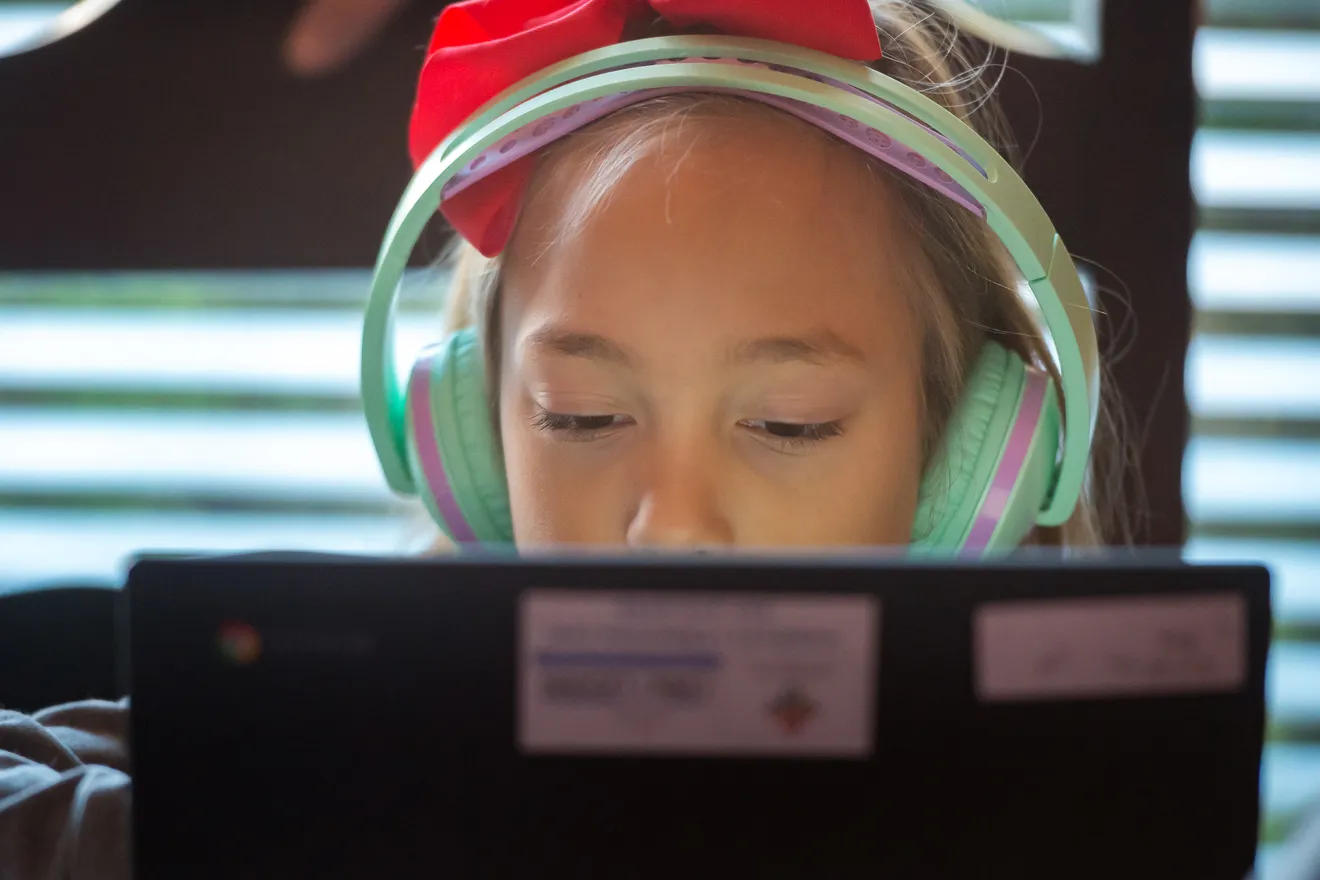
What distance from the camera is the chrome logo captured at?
42 centimetres

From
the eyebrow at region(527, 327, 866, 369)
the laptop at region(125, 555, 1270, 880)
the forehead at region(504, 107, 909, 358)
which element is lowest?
the laptop at region(125, 555, 1270, 880)

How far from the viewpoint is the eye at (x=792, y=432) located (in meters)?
0.82

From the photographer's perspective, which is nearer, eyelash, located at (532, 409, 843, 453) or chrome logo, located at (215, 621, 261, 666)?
chrome logo, located at (215, 621, 261, 666)

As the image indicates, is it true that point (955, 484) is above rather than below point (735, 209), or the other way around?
below

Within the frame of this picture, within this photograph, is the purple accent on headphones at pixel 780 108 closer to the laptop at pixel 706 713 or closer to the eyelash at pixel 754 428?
the eyelash at pixel 754 428

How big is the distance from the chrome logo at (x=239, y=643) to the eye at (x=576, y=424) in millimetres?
444

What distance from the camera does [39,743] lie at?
621mm

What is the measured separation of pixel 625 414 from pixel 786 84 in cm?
25

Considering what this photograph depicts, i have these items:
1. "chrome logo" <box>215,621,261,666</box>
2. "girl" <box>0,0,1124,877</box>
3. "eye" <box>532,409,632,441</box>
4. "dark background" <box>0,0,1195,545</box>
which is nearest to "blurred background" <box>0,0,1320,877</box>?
"dark background" <box>0,0,1195,545</box>

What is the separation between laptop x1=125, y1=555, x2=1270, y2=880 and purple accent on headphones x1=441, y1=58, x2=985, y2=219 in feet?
1.28

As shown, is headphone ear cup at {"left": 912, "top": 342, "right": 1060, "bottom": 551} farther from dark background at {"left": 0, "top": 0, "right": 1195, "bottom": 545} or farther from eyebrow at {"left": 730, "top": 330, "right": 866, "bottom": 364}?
dark background at {"left": 0, "top": 0, "right": 1195, "bottom": 545}

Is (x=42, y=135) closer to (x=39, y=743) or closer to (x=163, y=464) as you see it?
(x=163, y=464)

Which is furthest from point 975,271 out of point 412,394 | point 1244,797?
point 1244,797

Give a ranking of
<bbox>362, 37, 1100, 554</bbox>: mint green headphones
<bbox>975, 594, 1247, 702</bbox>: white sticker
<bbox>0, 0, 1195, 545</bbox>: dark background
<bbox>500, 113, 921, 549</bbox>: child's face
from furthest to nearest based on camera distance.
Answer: <bbox>0, 0, 1195, 545</bbox>: dark background < <bbox>500, 113, 921, 549</bbox>: child's face < <bbox>362, 37, 1100, 554</bbox>: mint green headphones < <bbox>975, 594, 1247, 702</bbox>: white sticker
